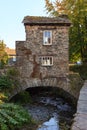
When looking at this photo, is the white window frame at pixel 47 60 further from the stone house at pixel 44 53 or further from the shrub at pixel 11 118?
the shrub at pixel 11 118

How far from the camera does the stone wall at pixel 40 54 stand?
72.7 feet

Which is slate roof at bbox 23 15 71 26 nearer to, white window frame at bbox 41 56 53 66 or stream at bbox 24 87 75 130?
white window frame at bbox 41 56 53 66

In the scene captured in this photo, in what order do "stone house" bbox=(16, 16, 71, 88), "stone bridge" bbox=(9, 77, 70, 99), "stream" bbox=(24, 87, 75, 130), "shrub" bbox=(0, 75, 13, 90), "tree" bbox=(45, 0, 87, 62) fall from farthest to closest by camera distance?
"tree" bbox=(45, 0, 87, 62) < "stone house" bbox=(16, 16, 71, 88) < "stone bridge" bbox=(9, 77, 70, 99) < "shrub" bbox=(0, 75, 13, 90) < "stream" bbox=(24, 87, 75, 130)

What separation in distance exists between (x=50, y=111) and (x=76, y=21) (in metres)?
14.7

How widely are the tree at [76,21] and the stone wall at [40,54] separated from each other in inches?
414

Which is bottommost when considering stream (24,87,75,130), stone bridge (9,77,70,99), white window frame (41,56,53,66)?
stream (24,87,75,130)

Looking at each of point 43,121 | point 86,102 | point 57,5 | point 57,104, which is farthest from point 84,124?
point 57,5

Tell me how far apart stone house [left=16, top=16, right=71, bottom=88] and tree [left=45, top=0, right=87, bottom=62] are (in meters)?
10.4

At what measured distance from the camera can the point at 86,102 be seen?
1448 cm

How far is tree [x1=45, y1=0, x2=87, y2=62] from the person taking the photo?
32.4 meters

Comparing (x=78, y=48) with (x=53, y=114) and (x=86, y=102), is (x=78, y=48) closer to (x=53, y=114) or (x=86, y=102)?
(x=53, y=114)

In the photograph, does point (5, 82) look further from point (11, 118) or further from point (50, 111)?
point (11, 118)

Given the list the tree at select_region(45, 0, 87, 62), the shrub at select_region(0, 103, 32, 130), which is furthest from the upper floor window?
the tree at select_region(45, 0, 87, 62)

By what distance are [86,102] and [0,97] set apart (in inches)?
268
